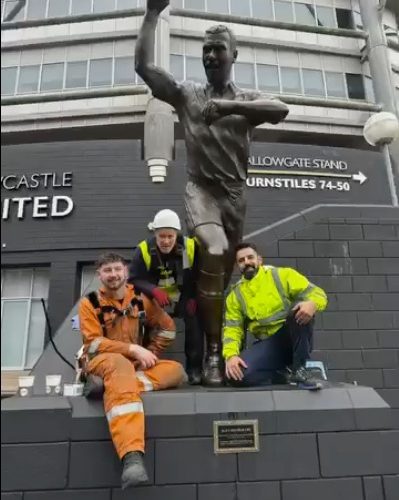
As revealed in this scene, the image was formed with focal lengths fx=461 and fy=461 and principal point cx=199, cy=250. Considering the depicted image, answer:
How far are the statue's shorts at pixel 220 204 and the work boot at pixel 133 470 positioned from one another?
1.73 meters

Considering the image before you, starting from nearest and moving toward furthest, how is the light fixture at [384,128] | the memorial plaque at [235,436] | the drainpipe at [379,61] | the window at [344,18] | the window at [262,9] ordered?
the memorial plaque at [235,436] < the light fixture at [384,128] < the drainpipe at [379,61] < the window at [262,9] < the window at [344,18]

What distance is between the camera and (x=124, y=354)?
2799 millimetres

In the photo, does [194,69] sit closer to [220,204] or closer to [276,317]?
[220,204]

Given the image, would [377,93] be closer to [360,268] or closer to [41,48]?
[41,48]

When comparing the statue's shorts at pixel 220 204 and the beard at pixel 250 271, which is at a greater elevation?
the statue's shorts at pixel 220 204

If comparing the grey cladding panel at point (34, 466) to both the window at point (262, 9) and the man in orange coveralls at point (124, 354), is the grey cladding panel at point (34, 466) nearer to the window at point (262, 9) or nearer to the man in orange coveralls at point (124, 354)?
the man in orange coveralls at point (124, 354)

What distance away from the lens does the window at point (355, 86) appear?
19.9 m

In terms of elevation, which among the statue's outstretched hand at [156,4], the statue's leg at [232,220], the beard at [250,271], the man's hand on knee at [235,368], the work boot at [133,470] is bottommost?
the work boot at [133,470]

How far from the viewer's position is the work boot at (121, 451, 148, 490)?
7.42 feet

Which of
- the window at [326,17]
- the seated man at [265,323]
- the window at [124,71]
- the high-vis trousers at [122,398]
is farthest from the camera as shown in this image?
the window at [326,17]

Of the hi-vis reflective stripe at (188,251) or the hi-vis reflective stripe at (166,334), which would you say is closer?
the hi-vis reflective stripe at (166,334)

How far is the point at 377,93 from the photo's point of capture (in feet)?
63.2

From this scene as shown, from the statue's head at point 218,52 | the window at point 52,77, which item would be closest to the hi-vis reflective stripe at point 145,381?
the statue's head at point 218,52

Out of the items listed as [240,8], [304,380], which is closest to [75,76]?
[240,8]
